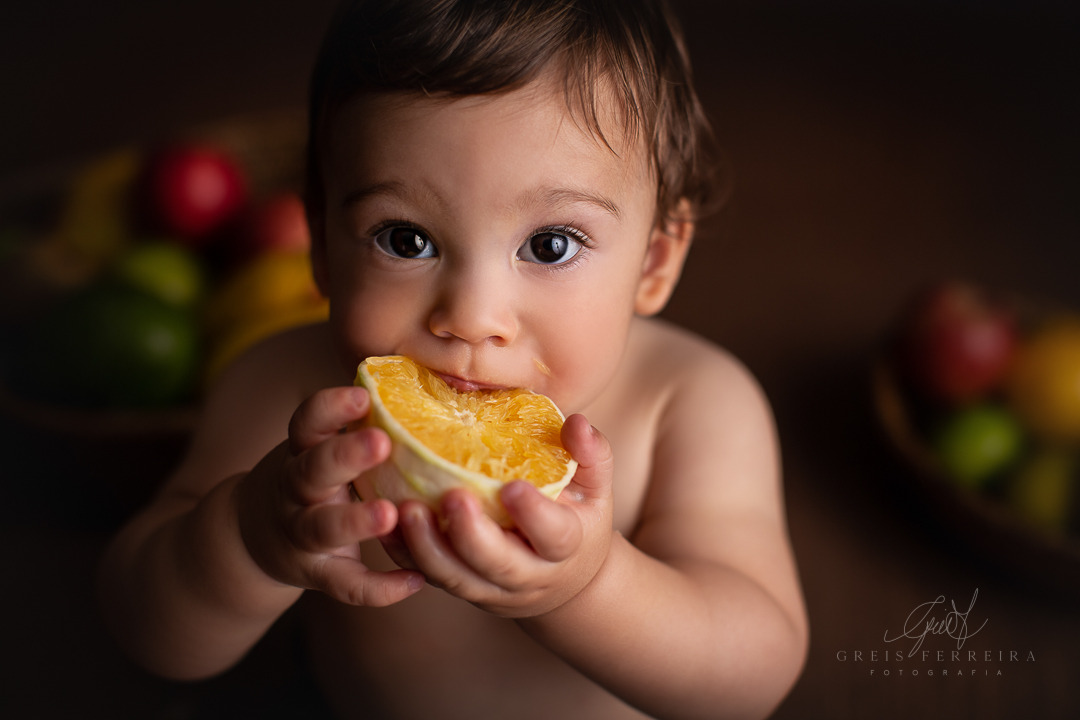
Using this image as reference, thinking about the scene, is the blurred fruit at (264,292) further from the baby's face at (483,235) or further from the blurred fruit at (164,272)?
the baby's face at (483,235)

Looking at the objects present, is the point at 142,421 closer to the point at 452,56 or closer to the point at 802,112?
the point at 452,56

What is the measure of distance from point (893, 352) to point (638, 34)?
0.85 meters

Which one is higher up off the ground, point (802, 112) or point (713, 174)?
point (802, 112)

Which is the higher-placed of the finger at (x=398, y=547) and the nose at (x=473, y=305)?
the nose at (x=473, y=305)

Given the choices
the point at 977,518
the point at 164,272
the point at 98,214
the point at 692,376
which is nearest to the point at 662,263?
the point at 692,376

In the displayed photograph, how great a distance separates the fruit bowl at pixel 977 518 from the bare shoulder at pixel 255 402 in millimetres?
766

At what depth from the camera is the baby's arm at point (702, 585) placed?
62cm

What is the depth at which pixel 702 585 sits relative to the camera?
71 centimetres

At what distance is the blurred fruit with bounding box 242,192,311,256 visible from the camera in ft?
4.47

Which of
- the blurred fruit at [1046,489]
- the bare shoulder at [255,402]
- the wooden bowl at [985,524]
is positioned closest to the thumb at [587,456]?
the bare shoulder at [255,402]

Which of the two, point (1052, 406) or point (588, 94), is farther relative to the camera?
point (1052, 406)

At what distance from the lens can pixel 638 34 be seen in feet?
2.15

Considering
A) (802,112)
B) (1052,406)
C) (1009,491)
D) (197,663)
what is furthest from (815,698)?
(802,112)

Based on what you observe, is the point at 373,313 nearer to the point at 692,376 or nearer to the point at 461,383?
the point at 461,383
